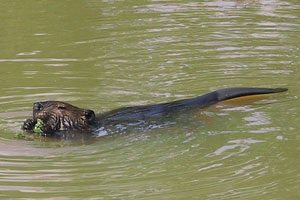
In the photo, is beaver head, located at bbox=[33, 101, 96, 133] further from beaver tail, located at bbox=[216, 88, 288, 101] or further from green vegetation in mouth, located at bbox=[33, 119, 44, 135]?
beaver tail, located at bbox=[216, 88, 288, 101]

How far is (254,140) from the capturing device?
6410 mm

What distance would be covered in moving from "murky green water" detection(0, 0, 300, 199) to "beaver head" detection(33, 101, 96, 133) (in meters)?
0.29

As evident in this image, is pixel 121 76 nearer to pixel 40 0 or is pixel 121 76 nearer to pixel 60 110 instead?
pixel 60 110

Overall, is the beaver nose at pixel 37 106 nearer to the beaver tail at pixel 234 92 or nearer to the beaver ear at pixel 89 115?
the beaver ear at pixel 89 115

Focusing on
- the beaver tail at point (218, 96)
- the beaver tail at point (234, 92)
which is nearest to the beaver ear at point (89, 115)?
the beaver tail at point (218, 96)

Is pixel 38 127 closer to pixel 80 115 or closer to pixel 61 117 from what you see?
pixel 61 117

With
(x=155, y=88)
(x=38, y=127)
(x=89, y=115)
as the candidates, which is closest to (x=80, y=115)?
(x=89, y=115)

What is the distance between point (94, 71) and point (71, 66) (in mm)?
403

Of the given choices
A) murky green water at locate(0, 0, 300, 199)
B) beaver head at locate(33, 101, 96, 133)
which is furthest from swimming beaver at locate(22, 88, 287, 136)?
murky green water at locate(0, 0, 300, 199)

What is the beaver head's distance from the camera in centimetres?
708

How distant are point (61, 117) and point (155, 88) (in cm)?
156

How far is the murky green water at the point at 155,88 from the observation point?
556cm

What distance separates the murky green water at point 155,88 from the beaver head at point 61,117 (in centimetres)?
29

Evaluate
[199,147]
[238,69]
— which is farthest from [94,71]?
[199,147]
